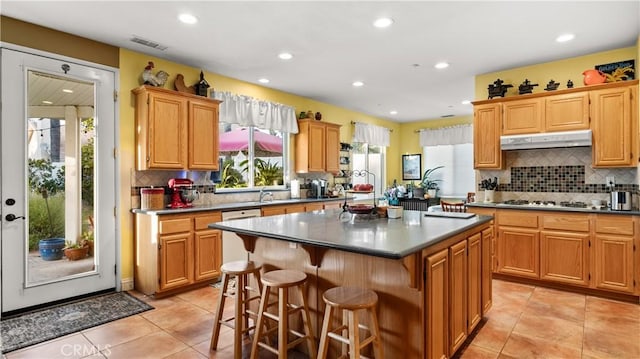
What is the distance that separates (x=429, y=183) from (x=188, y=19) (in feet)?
21.0

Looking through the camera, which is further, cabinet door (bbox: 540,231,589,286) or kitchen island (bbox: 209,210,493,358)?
cabinet door (bbox: 540,231,589,286)

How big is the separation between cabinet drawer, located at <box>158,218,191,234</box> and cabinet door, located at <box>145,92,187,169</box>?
2.07ft

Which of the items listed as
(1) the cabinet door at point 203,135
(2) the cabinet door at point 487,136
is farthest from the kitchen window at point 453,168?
(1) the cabinet door at point 203,135

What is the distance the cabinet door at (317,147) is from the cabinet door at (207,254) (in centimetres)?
220

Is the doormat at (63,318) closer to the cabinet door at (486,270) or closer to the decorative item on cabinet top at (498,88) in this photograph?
the cabinet door at (486,270)

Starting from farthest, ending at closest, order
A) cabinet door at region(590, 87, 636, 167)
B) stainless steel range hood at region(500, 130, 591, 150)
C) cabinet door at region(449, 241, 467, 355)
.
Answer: stainless steel range hood at region(500, 130, 591, 150) → cabinet door at region(590, 87, 636, 167) → cabinet door at region(449, 241, 467, 355)

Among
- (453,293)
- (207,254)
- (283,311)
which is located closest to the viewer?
(283,311)

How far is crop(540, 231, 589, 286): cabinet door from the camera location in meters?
3.71

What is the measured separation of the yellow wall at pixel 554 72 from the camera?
3.91m

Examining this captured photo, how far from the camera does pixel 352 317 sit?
187 centimetres

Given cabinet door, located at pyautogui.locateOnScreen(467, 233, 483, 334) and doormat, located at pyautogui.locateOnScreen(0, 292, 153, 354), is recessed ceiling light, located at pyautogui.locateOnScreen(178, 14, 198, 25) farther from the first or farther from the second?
cabinet door, located at pyautogui.locateOnScreen(467, 233, 483, 334)

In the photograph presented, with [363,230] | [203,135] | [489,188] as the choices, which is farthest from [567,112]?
[203,135]

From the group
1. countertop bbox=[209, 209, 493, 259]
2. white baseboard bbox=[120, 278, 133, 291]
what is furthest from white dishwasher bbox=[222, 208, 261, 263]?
countertop bbox=[209, 209, 493, 259]

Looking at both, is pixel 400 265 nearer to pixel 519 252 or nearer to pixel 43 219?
pixel 519 252
